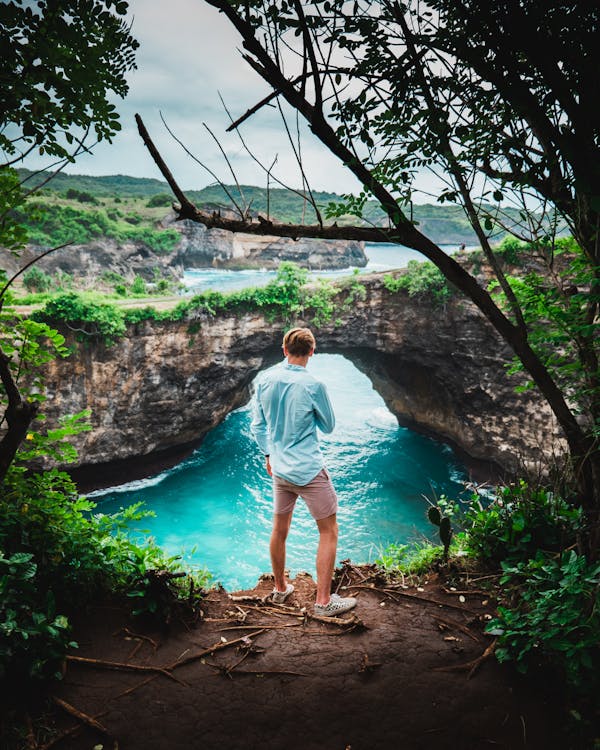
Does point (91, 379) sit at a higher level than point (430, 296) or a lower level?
lower

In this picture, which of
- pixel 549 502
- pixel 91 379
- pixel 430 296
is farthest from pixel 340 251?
pixel 549 502

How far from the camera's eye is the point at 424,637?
2320mm

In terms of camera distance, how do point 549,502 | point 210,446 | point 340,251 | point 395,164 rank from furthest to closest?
point 340,251 → point 210,446 → point 549,502 → point 395,164

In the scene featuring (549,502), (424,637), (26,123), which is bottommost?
(424,637)

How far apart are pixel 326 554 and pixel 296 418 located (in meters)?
0.88

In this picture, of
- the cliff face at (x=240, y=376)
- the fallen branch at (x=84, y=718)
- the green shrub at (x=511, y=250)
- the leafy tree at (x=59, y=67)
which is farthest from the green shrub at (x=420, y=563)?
the green shrub at (x=511, y=250)

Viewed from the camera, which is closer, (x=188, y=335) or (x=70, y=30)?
(x=70, y=30)

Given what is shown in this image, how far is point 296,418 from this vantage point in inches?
101

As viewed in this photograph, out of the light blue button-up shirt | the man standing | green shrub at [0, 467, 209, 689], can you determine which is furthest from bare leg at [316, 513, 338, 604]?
green shrub at [0, 467, 209, 689]

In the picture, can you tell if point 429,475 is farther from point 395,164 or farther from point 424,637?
point 395,164

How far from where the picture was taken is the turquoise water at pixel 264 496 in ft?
29.8

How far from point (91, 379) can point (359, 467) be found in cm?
779

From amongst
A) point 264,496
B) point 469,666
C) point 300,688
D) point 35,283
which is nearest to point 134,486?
point 264,496

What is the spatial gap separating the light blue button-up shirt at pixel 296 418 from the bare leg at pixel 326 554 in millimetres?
321
